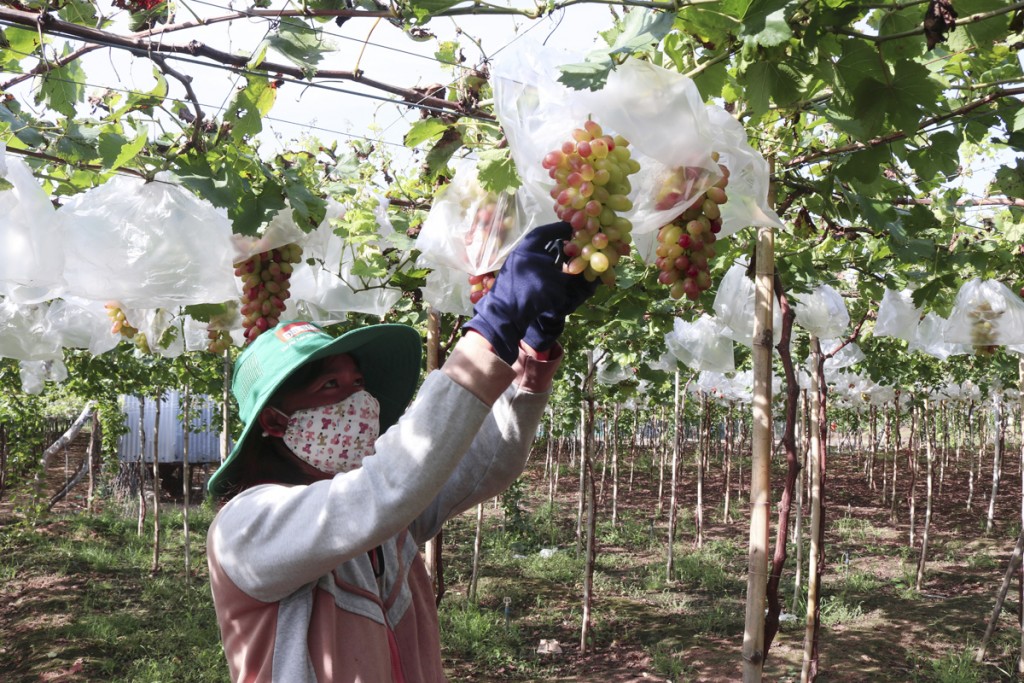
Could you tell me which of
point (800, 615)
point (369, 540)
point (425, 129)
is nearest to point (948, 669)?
point (800, 615)

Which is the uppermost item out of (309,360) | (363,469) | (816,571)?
(309,360)

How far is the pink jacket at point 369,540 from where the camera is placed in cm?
121

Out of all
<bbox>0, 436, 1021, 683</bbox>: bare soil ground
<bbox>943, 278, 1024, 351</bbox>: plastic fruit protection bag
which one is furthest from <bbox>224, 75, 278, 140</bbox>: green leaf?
<bbox>0, 436, 1021, 683</bbox>: bare soil ground

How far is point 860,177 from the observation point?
6.28 feet

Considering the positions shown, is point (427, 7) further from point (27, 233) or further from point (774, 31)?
point (27, 233)

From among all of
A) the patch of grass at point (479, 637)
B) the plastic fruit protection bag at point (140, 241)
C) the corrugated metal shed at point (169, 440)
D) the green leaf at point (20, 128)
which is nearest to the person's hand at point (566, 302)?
the plastic fruit protection bag at point (140, 241)

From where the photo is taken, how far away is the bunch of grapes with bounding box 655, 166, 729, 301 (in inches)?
52.0

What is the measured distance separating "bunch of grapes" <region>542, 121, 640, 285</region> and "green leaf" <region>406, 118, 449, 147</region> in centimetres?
85

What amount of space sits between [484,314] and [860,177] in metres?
1.14

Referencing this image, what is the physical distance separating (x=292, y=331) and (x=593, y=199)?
0.80 metres

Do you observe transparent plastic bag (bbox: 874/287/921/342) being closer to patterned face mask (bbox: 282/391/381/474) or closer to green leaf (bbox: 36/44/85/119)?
patterned face mask (bbox: 282/391/381/474)

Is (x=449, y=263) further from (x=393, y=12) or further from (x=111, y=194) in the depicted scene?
(x=111, y=194)

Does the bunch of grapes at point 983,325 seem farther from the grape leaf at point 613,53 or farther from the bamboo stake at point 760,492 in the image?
the grape leaf at point 613,53

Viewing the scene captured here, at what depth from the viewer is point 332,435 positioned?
5.26 ft
